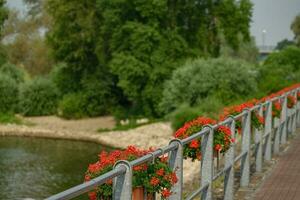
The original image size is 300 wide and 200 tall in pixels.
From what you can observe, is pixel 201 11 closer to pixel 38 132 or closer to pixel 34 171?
pixel 38 132

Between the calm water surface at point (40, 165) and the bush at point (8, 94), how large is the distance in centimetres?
983

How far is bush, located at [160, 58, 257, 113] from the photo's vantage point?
38.6 metres

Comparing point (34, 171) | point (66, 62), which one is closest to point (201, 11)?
point (66, 62)

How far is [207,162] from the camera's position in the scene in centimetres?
826

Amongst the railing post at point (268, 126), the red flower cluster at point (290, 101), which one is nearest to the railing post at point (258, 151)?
the railing post at point (268, 126)

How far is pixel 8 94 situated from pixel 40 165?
78.4 ft

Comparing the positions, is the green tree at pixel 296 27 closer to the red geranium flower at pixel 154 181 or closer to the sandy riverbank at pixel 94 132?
the sandy riverbank at pixel 94 132

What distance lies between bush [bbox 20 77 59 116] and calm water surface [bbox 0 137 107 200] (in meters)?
9.02

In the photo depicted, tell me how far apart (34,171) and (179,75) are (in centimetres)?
1471

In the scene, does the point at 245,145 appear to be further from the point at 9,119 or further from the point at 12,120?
the point at 9,119

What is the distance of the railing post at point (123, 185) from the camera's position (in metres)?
4.93

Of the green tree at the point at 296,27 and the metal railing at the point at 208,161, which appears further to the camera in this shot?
the green tree at the point at 296,27

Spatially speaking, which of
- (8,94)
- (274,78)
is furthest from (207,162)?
(8,94)

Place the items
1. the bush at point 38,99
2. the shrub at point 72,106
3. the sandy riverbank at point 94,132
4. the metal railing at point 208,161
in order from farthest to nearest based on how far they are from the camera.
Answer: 1. the bush at point 38,99
2. the shrub at point 72,106
3. the sandy riverbank at point 94,132
4. the metal railing at point 208,161
